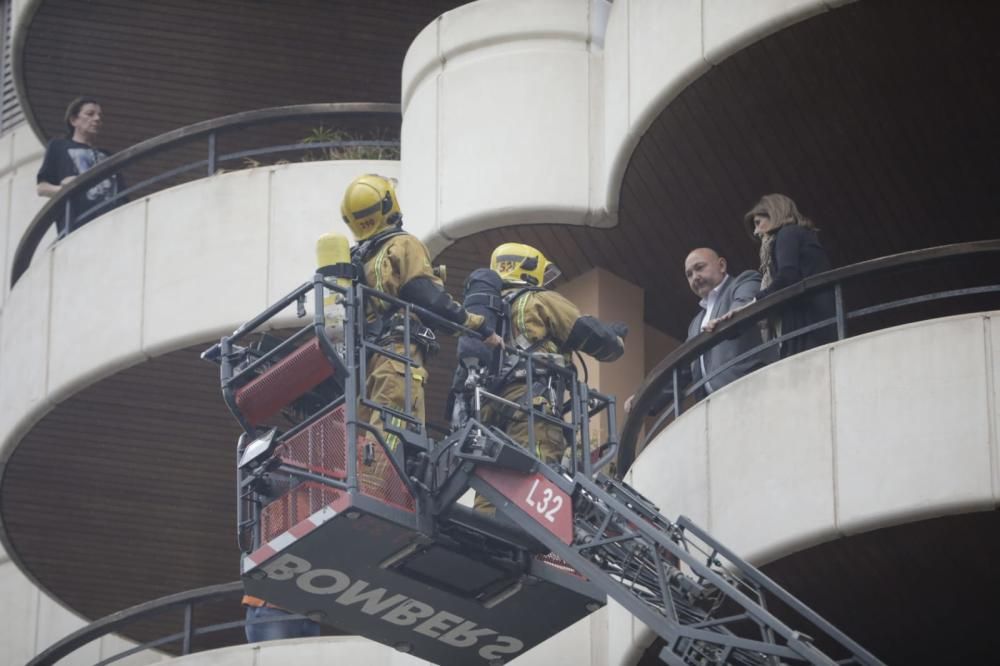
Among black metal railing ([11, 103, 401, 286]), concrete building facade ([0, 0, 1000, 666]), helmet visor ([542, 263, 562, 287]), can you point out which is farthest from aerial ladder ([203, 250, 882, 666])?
black metal railing ([11, 103, 401, 286])

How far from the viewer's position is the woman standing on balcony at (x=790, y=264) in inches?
677

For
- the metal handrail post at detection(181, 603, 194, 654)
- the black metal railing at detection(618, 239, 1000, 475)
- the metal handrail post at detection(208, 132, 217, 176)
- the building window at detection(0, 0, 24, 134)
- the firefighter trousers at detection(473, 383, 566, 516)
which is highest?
the building window at detection(0, 0, 24, 134)

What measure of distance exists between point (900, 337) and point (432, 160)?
5.88 meters

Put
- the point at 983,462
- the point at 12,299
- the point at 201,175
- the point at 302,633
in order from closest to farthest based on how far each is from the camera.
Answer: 1. the point at 983,462
2. the point at 302,633
3. the point at 12,299
4. the point at 201,175

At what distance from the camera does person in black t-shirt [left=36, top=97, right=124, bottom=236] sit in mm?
24078

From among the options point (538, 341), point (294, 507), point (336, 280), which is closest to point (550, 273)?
point (538, 341)

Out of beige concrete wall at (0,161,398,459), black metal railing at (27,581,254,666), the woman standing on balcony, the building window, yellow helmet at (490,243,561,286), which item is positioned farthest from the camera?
the building window

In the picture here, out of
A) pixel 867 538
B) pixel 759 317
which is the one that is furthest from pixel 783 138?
pixel 867 538

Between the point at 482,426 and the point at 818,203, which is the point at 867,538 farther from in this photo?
the point at 818,203

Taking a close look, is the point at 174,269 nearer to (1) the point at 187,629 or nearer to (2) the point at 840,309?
(1) the point at 187,629

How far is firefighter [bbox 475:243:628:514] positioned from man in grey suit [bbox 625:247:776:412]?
0.76 metres

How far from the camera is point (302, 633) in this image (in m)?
22.4

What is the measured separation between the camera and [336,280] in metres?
16.5

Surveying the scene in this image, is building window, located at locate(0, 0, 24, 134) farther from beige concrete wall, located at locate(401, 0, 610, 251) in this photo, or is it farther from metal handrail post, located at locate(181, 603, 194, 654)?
beige concrete wall, located at locate(401, 0, 610, 251)
